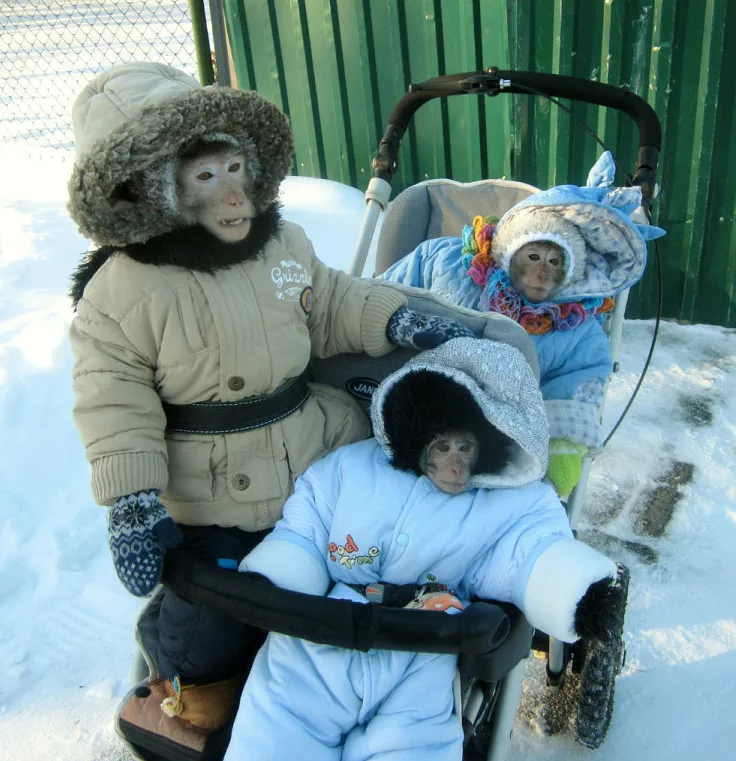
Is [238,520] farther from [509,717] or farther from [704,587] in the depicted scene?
[704,587]

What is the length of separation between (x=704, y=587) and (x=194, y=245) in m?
2.03

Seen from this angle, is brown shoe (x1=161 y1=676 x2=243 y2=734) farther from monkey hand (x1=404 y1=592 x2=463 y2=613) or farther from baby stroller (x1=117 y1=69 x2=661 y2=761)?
monkey hand (x1=404 y1=592 x2=463 y2=613)

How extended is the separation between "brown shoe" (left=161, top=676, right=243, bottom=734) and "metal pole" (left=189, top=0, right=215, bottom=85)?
4.13 metres

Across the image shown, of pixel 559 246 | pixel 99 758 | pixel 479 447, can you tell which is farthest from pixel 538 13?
pixel 99 758

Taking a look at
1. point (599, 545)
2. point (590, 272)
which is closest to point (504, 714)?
point (590, 272)

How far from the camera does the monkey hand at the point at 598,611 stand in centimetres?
139

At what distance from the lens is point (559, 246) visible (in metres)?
2.21

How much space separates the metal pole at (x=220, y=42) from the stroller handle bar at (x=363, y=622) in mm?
4235

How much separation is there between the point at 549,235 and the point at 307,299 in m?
0.80

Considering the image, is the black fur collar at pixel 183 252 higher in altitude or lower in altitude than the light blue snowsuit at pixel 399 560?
higher

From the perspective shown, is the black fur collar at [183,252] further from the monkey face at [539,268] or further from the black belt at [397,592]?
the monkey face at [539,268]

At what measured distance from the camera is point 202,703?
5.00ft

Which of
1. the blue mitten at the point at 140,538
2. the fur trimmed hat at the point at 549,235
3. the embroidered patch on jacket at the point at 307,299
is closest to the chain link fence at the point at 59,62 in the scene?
the fur trimmed hat at the point at 549,235

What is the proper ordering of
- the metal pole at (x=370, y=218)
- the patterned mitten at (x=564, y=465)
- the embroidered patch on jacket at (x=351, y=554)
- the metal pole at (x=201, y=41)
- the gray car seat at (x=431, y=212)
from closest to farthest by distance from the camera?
1. the embroidered patch on jacket at (x=351, y=554)
2. the patterned mitten at (x=564, y=465)
3. the metal pole at (x=370, y=218)
4. the gray car seat at (x=431, y=212)
5. the metal pole at (x=201, y=41)
